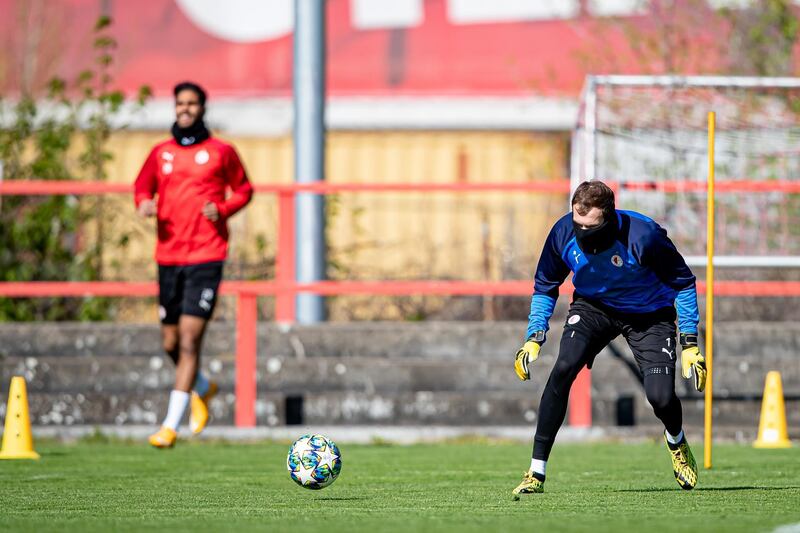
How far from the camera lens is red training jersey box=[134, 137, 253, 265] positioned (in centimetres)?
1091

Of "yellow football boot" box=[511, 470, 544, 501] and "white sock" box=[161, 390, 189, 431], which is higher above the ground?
"white sock" box=[161, 390, 189, 431]

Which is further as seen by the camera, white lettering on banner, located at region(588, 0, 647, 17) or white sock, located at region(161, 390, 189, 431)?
white lettering on banner, located at region(588, 0, 647, 17)

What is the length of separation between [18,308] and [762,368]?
21.7ft

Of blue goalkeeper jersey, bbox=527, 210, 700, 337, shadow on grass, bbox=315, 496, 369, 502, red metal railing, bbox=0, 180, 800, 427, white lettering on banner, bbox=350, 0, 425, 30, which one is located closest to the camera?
shadow on grass, bbox=315, 496, 369, 502

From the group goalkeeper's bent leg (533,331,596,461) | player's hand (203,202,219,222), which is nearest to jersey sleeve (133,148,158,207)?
player's hand (203,202,219,222)

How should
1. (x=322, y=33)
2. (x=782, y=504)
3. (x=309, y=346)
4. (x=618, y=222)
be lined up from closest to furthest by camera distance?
(x=782, y=504), (x=618, y=222), (x=309, y=346), (x=322, y=33)

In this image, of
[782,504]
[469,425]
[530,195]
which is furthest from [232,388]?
[782,504]

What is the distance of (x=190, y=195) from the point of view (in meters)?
10.9

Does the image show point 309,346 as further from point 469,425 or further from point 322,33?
point 322,33

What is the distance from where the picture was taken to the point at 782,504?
7.37 meters

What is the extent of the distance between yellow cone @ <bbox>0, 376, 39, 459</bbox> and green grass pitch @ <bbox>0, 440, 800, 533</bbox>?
208 mm

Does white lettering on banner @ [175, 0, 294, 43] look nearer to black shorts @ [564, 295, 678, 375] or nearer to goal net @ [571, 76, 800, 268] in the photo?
goal net @ [571, 76, 800, 268]

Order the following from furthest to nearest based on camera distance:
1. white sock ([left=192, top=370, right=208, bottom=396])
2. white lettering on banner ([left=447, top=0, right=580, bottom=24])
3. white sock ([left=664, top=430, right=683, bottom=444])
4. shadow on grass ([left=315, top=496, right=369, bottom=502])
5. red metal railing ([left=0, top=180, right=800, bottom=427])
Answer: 1. white lettering on banner ([left=447, top=0, right=580, bottom=24])
2. red metal railing ([left=0, top=180, right=800, bottom=427])
3. white sock ([left=192, top=370, right=208, bottom=396])
4. white sock ([left=664, top=430, right=683, bottom=444])
5. shadow on grass ([left=315, top=496, right=369, bottom=502])

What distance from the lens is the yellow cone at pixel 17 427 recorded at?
10.5 m
